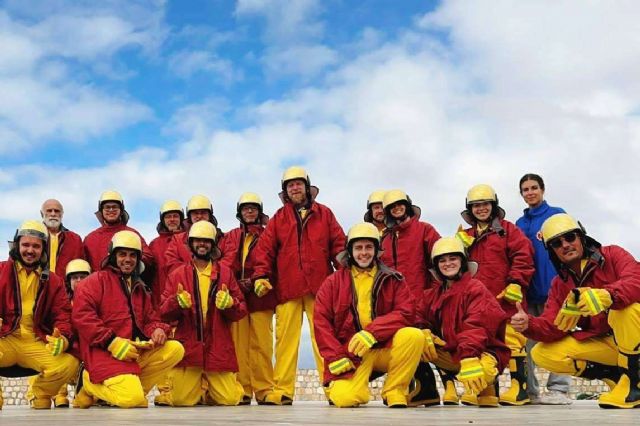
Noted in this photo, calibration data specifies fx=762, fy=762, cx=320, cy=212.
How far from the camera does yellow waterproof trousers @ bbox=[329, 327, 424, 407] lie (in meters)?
6.89

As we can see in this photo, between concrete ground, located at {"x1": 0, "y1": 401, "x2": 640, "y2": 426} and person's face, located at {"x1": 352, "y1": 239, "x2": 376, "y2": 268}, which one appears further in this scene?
person's face, located at {"x1": 352, "y1": 239, "x2": 376, "y2": 268}

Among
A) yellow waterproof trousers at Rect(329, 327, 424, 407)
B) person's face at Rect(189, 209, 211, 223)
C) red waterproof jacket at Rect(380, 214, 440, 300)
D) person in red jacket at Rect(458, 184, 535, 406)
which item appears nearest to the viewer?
yellow waterproof trousers at Rect(329, 327, 424, 407)

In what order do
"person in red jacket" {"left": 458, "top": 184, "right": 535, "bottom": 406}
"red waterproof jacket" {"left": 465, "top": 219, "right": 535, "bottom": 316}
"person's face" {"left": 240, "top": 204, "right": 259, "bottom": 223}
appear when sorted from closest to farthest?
"person in red jacket" {"left": 458, "top": 184, "right": 535, "bottom": 406}, "red waterproof jacket" {"left": 465, "top": 219, "right": 535, "bottom": 316}, "person's face" {"left": 240, "top": 204, "right": 259, "bottom": 223}

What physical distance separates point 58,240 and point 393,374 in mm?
4908

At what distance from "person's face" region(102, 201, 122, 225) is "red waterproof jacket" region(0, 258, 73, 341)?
5.40ft

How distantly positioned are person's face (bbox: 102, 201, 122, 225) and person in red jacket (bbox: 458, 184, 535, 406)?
443 cm

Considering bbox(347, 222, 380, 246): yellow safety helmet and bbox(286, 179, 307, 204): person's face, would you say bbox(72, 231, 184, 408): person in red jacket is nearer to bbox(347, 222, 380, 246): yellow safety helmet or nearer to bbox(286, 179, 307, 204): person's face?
bbox(286, 179, 307, 204): person's face

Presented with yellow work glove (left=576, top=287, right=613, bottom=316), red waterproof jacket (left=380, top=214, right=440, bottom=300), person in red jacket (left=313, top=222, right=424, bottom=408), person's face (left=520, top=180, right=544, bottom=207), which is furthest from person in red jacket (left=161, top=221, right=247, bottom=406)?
yellow work glove (left=576, top=287, right=613, bottom=316)

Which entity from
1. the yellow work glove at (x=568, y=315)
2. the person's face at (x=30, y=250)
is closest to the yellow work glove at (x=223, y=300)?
the person's face at (x=30, y=250)

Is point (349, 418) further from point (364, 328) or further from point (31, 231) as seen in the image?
point (31, 231)

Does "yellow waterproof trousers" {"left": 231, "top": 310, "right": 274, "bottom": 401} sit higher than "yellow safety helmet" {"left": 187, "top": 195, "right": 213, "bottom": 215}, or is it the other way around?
"yellow safety helmet" {"left": 187, "top": 195, "right": 213, "bottom": 215}

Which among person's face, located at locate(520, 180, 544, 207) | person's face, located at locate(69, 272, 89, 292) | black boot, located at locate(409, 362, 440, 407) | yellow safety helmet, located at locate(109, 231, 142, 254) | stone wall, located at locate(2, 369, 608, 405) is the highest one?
person's face, located at locate(520, 180, 544, 207)

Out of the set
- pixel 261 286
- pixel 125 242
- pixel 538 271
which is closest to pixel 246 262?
pixel 261 286

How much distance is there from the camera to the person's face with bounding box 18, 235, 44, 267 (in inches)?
324
